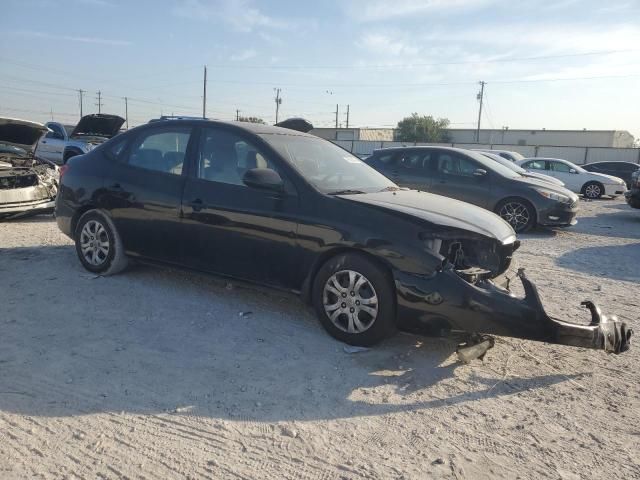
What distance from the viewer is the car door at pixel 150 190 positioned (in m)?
4.99

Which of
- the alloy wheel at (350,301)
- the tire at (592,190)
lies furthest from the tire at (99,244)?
the tire at (592,190)

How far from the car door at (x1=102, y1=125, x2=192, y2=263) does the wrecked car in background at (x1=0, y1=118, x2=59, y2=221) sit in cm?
344

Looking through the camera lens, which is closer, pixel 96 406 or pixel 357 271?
pixel 96 406

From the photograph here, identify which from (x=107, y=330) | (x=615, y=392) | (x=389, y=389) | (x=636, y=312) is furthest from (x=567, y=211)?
(x=107, y=330)

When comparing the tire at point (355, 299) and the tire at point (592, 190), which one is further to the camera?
the tire at point (592, 190)

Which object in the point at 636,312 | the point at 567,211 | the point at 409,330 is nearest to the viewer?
the point at 409,330

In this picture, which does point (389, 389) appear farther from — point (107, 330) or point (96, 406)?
point (107, 330)

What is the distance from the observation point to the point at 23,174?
8.14m

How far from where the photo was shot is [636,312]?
207 inches

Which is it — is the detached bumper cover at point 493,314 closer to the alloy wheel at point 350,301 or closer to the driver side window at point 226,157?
the alloy wheel at point 350,301

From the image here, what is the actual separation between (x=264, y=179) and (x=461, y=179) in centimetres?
669

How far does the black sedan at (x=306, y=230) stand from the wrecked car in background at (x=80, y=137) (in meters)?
10.2

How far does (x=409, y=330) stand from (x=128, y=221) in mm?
3064

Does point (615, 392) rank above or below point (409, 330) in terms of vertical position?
below
